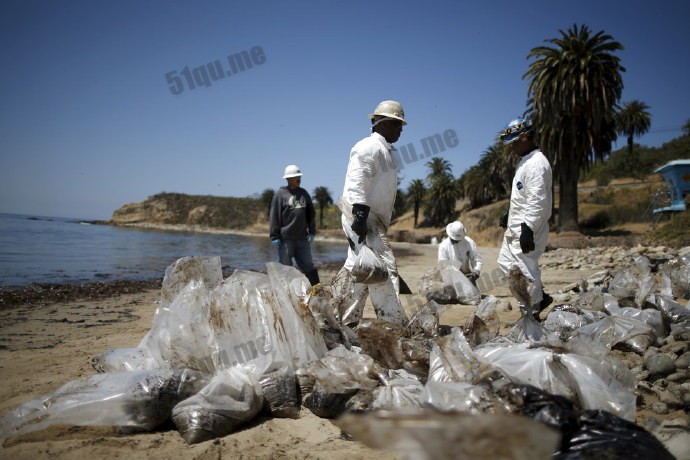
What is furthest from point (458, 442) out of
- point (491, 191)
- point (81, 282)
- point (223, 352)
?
point (491, 191)

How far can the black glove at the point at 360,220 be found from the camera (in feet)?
10.3

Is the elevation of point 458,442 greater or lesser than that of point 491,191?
lesser

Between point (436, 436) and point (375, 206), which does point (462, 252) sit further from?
point (436, 436)

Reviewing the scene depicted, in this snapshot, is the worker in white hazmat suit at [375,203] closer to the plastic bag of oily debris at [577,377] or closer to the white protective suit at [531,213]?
the white protective suit at [531,213]

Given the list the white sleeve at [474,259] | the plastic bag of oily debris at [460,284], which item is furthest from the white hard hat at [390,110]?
the white sleeve at [474,259]

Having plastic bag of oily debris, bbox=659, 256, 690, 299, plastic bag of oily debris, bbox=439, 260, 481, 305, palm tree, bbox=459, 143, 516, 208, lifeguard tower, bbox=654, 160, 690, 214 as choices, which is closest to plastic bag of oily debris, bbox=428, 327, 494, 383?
plastic bag of oily debris, bbox=439, 260, 481, 305

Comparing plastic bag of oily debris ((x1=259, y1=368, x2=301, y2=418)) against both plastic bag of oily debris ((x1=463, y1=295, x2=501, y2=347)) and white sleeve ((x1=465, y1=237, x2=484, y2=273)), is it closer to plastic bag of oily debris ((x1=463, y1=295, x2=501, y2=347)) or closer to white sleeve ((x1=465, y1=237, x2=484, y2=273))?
plastic bag of oily debris ((x1=463, y1=295, x2=501, y2=347))

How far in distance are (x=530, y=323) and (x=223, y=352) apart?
2131mm

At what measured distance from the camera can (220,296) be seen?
2420 millimetres

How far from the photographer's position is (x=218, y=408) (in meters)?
1.85

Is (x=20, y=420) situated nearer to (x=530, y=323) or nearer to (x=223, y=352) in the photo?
(x=223, y=352)

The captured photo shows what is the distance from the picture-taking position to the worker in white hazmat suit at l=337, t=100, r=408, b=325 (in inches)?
126

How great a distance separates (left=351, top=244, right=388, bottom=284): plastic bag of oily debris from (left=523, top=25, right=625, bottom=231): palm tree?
21459 millimetres

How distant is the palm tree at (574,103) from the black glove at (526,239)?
20.3 metres
